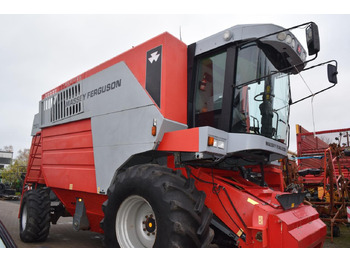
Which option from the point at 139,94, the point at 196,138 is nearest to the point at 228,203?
the point at 196,138

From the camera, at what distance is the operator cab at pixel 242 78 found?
354 centimetres

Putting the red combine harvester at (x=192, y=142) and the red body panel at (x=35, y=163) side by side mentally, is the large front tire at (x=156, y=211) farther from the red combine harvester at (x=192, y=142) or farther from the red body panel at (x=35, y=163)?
the red body panel at (x=35, y=163)

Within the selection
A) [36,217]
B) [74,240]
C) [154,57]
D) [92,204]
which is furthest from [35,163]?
[154,57]

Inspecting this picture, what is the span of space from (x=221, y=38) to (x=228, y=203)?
1992 millimetres

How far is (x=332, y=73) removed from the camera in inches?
135

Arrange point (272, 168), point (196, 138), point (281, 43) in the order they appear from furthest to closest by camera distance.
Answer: point (272, 168) < point (281, 43) < point (196, 138)

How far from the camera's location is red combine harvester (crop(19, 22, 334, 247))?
3.00 meters

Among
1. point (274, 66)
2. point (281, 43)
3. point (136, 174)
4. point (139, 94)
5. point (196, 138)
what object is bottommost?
point (136, 174)

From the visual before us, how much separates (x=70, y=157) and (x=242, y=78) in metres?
3.12

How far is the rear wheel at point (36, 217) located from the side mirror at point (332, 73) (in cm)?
506

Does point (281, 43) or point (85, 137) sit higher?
point (281, 43)

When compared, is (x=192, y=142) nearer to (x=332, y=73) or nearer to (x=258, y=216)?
(x=258, y=216)

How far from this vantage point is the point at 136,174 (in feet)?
10.7

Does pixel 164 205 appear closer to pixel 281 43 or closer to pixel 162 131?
pixel 162 131
